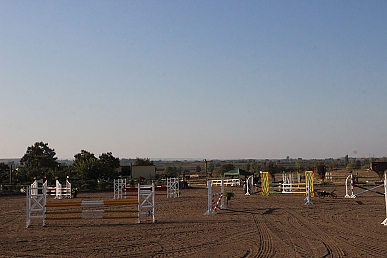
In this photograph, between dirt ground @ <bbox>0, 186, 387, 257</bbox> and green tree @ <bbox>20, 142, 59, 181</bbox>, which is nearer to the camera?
dirt ground @ <bbox>0, 186, 387, 257</bbox>

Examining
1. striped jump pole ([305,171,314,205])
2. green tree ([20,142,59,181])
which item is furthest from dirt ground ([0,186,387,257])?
green tree ([20,142,59,181])

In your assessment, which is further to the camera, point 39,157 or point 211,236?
point 39,157

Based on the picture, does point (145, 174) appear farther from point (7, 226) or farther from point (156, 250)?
point (156, 250)

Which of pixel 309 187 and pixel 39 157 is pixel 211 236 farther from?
pixel 39 157

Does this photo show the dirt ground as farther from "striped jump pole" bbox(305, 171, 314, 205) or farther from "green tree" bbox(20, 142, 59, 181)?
"green tree" bbox(20, 142, 59, 181)

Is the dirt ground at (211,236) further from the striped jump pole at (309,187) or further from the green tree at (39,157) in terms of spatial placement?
the green tree at (39,157)

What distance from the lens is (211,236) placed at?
1226cm

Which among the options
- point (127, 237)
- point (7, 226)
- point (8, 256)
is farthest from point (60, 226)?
point (8, 256)

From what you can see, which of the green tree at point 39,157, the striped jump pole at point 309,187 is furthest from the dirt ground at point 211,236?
the green tree at point 39,157

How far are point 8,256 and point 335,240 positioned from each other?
7807 mm

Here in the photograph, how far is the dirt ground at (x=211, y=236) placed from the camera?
397 inches

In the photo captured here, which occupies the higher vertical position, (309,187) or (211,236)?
(309,187)

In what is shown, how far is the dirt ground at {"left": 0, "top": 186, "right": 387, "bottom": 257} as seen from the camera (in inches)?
397

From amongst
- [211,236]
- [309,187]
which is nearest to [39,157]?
[309,187]
